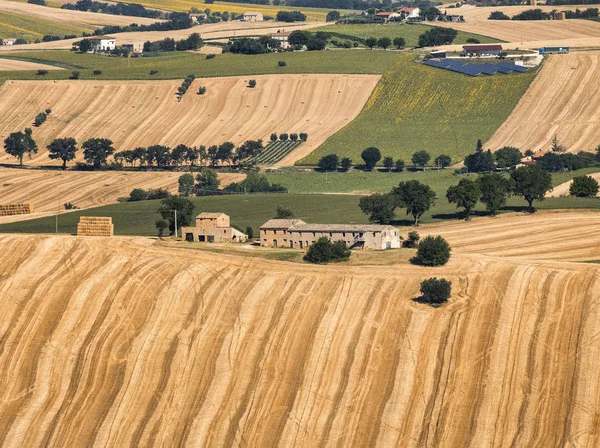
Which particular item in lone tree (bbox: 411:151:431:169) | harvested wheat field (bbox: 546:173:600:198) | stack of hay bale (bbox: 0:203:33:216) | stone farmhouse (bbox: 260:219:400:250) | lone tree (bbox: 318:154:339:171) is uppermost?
stone farmhouse (bbox: 260:219:400:250)

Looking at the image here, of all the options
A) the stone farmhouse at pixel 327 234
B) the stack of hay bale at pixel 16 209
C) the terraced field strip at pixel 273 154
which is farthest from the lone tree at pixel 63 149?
the stone farmhouse at pixel 327 234

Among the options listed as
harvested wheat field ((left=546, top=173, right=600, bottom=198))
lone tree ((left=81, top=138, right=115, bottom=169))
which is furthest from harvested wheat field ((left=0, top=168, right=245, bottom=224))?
harvested wheat field ((left=546, top=173, right=600, bottom=198))

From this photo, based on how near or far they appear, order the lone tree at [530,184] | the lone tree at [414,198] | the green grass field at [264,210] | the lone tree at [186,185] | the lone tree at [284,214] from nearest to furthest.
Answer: the lone tree at [414,198] → the lone tree at [284,214] → the green grass field at [264,210] → the lone tree at [530,184] → the lone tree at [186,185]

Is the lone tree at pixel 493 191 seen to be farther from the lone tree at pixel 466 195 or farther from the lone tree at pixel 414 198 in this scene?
the lone tree at pixel 414 198

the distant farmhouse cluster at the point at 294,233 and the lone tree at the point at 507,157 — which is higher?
the distant farmhouse cluster at the point at 294,233

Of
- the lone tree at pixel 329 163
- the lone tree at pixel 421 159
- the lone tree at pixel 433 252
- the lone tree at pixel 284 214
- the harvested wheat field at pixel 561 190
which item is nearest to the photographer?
the lone tree at pixel 433 252

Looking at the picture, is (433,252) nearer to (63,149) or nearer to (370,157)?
(370,157)

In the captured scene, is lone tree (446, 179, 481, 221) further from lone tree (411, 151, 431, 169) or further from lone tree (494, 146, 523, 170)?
lone tree (411, 151, 431, 169)

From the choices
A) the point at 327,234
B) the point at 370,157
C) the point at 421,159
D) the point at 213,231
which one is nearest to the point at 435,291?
the point at 327,234
